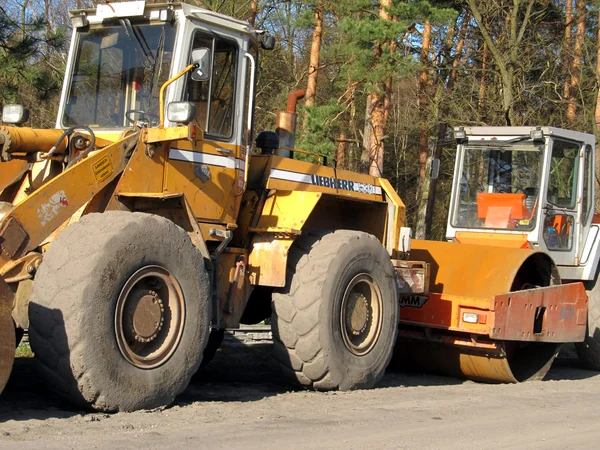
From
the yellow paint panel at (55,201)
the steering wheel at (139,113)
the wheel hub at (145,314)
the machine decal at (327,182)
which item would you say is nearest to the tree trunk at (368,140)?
the machine decal at (327,182)

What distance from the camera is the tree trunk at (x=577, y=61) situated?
2342 cm

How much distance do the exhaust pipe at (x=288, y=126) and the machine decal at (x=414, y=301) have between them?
6.81 feet

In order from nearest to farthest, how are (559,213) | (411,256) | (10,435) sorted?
(10,435) → (411,256) → (559,213)

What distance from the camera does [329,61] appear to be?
2503 cm

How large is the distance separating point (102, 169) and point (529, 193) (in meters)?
6.19

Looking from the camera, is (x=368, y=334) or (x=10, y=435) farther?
(x=368, y=334)

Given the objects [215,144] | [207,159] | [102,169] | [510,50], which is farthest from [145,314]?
[510,50]

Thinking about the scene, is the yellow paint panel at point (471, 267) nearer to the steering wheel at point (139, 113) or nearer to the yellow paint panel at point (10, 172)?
the steering wheel at point (139, 113)

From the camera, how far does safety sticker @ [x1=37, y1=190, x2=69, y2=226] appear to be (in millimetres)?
6000

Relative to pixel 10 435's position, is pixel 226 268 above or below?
above

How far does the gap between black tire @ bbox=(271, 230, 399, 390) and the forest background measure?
24.4 ft

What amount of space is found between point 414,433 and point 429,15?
15521 millimetres

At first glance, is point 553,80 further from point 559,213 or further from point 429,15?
point 559,213

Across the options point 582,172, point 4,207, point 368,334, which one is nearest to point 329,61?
point 582,172
